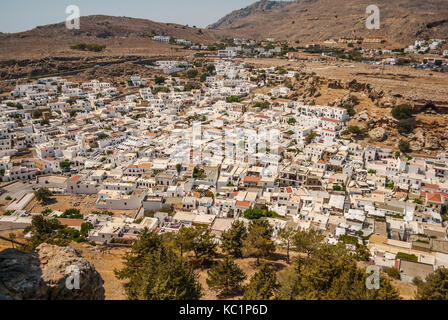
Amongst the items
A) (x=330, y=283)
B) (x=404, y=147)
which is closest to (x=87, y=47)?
(x=404, y=147)

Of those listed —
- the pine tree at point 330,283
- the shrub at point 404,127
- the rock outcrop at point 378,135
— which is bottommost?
the pine tree at point 330,283

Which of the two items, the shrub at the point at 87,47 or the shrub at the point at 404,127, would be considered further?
the shrub at the point at 87,47

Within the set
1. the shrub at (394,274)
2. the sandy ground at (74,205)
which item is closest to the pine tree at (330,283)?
the shrub at (394,274)

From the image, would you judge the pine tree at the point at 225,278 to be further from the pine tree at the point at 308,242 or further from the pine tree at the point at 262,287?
the pine tree at the point at 308,242

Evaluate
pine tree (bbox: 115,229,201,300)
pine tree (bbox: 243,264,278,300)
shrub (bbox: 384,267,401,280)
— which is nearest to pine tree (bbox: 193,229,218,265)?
pine tree (bbox: 115,229,201,300)

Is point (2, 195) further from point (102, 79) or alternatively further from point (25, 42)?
point (25, 42)

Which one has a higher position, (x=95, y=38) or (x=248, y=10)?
(x=248, y=10)

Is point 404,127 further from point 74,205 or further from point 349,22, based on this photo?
point 349,22
